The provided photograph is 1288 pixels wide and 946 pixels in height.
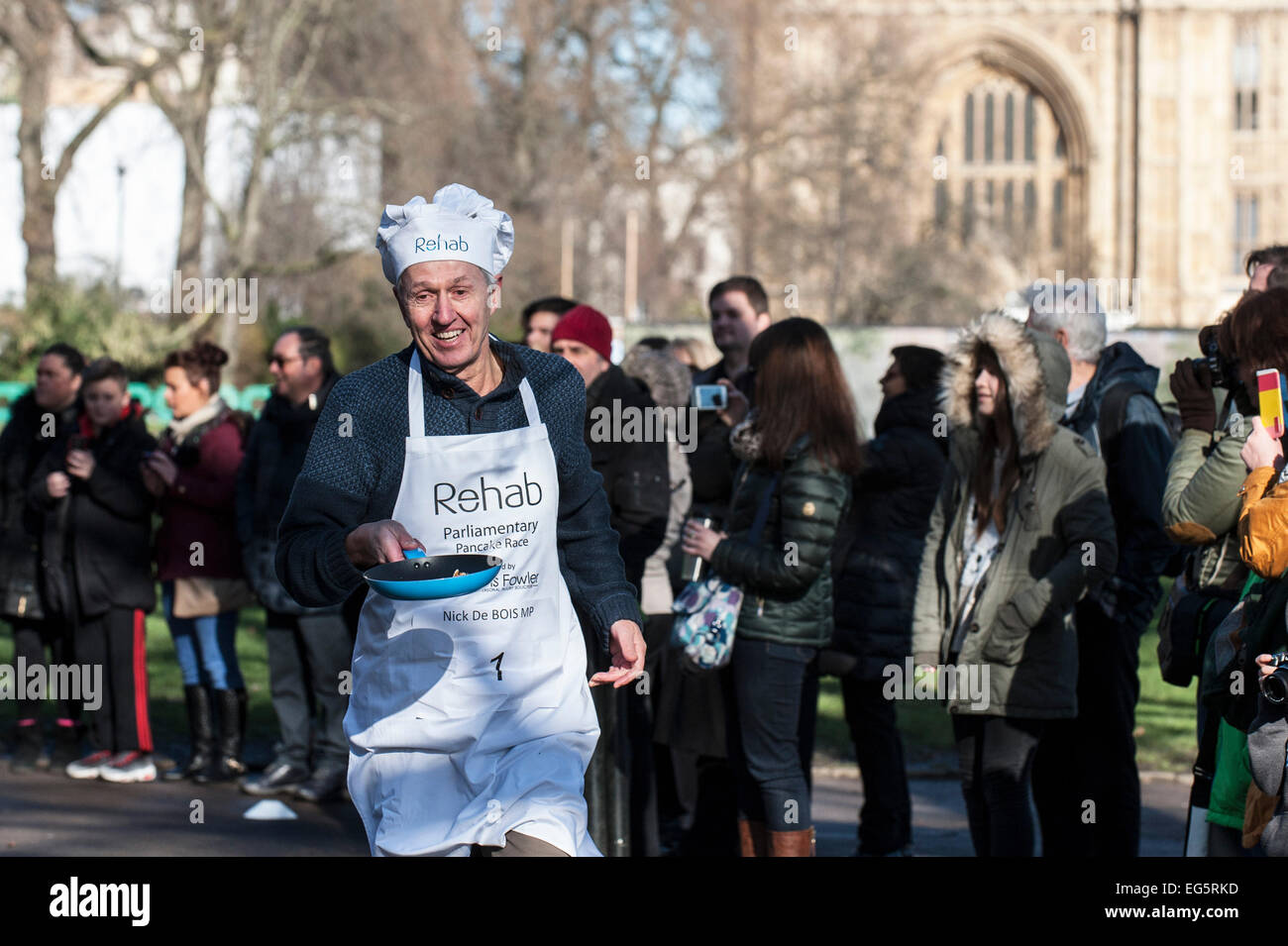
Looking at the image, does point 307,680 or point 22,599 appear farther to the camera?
point 22,599

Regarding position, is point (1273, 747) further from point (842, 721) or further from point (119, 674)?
point (842, 721)

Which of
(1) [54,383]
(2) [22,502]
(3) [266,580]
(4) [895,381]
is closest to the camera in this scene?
(4) [895,381]

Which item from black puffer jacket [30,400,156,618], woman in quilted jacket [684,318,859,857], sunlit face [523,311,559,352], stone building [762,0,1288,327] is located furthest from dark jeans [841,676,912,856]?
stone building [762,0,1288,327]

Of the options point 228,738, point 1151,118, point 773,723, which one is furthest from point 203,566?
point 1151,118

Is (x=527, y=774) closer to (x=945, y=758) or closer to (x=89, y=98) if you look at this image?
(x=945, y=758)

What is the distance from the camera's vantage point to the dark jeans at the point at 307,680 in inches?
343

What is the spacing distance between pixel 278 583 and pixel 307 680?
0.66 m

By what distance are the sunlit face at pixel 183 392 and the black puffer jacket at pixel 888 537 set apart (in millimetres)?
3799

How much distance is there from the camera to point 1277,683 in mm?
4133

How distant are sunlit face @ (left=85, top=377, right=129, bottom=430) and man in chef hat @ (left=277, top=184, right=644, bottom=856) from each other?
18.0ft

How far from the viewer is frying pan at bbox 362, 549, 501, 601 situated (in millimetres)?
3549

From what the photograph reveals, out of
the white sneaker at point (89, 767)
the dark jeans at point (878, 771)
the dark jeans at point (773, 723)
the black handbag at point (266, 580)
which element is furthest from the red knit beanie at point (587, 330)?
the white sneaker at point (89, 767)

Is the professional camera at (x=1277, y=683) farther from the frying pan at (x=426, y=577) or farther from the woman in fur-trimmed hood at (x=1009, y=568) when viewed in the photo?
the frying pan at (x=426, y=577)
